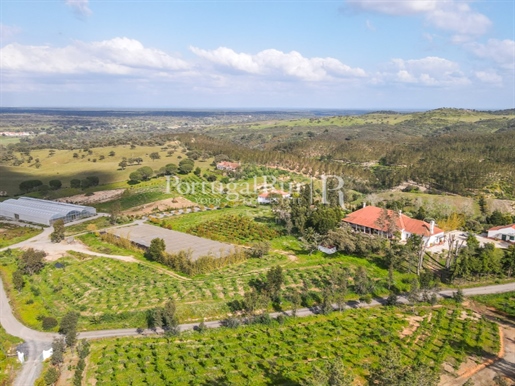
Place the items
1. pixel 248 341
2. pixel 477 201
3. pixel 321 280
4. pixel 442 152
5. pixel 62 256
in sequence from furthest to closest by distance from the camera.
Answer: pixel 442 152, pixel 477 201, pixel 62 256, pixel 321 280, pixel 248 341

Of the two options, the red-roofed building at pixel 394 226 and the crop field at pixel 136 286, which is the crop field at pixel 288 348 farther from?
the red-roofed building at pixel 394 226

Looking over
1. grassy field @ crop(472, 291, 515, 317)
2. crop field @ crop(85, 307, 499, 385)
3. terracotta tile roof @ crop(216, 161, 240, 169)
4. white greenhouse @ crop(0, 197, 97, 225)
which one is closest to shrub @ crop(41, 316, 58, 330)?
crop field @ crop(85, 307, 499, 385)

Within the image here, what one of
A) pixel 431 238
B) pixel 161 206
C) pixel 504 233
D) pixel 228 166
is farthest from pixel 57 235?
pixel 504 233

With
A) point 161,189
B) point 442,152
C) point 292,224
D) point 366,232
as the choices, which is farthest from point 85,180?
point 442,152

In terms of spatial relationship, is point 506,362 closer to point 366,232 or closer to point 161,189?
point 366,232

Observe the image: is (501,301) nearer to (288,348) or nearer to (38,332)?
(288,348)
